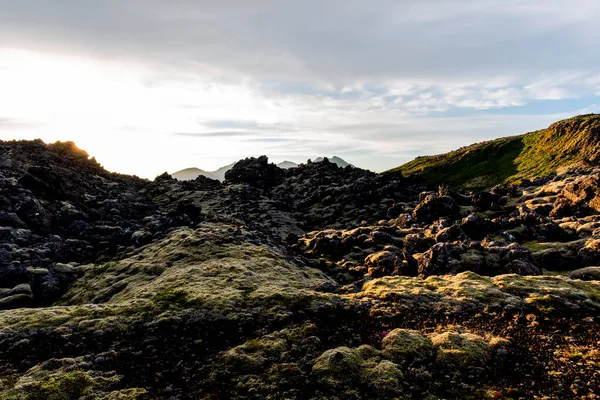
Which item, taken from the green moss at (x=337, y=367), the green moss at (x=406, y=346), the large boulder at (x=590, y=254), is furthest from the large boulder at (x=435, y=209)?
the green moss at (x=337, y=367)

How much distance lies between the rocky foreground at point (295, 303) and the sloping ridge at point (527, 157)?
82221 mm

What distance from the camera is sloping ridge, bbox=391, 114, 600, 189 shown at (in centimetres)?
13138

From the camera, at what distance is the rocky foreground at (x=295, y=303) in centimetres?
1883

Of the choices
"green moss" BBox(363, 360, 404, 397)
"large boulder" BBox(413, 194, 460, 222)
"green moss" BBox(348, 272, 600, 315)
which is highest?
"large boulder" BBox(413, 194, 460, 222)

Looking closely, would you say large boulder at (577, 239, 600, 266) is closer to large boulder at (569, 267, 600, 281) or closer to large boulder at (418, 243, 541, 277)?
large boulder at (569, 267, 600, 281)

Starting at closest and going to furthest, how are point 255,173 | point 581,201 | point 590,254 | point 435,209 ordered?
1. point 590,254
2. point 581,201
3. point 435,209
4. point 255,173

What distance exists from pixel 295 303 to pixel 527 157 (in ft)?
558

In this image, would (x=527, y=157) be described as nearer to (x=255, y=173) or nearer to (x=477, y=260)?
(x=255, y=173)

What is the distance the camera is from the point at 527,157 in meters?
159

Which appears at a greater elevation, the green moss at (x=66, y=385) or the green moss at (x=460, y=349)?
the green moss at (x=460, y=349)

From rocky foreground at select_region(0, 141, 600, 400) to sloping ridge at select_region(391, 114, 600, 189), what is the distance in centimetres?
8222

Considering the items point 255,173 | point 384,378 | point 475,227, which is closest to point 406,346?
point 384,378

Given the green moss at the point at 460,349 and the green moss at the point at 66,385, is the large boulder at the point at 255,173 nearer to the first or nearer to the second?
the green moss at the point at 66,385

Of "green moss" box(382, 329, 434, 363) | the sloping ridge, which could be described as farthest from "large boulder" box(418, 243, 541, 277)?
the sloping ridge
